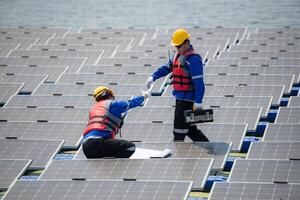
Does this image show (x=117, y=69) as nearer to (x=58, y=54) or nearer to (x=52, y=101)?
(x=58, y=54)

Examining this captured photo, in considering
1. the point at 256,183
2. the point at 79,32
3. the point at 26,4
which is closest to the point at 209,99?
the point at 256,183

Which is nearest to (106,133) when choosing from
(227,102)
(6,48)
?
(227,102)

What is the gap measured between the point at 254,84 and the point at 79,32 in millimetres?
12121

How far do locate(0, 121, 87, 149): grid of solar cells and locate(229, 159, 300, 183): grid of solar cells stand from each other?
4176 millimetres

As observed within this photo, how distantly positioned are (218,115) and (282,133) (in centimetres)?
211

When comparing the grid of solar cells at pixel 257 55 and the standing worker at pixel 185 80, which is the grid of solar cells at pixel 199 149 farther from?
the grid of solar cells at pixel 257 55

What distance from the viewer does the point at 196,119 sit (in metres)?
18.3

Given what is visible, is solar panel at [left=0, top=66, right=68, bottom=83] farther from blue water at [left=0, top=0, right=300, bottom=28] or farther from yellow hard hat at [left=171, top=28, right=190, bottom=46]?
blue water at [left=0, top=0, right=300, bottom=28]

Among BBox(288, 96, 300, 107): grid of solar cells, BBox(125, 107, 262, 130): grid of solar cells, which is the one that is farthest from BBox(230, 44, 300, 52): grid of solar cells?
BBox(125, 107, 262, 130): grid of solar cells

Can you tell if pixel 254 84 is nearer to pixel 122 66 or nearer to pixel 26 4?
pixel 122 66

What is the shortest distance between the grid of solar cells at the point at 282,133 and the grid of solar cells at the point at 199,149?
117 cm

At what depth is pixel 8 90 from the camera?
24656 mm

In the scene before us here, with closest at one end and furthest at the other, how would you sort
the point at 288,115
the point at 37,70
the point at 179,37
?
the point at 179,37 < the point at 288,115 < the point at 37,70

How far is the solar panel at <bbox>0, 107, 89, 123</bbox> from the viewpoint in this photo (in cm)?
2124
